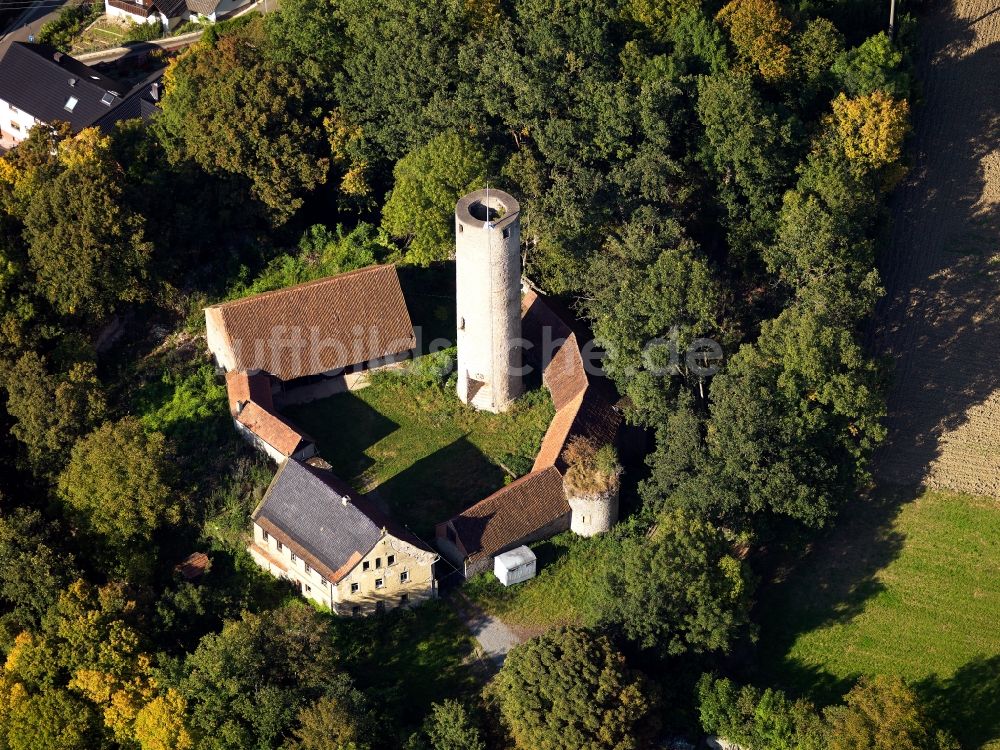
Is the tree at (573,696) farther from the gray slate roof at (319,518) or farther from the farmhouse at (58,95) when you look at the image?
the farmhouse at (58,95)

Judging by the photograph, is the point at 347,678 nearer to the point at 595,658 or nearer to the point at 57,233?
the point at 595,658

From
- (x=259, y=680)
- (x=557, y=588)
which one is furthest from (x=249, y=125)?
(x=259, y=680)

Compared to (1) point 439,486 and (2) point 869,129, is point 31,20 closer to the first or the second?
(1) point 439,486

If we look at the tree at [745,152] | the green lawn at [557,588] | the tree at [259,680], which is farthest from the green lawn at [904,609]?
the tree at [259,680]

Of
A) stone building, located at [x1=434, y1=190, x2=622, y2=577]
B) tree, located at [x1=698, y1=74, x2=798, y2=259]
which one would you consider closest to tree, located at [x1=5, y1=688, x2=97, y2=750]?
stone building, located at [x1=434, y1=190, x2=622, y2=577]

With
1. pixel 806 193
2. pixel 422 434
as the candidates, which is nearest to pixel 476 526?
pixel 422 434

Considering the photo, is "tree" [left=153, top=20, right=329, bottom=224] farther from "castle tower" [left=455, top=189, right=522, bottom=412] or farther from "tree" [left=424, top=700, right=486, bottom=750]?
"tree" [left=424, top=700, right=486, bottom=750]
